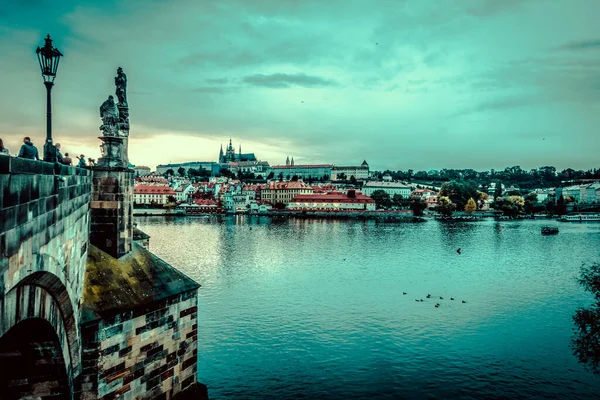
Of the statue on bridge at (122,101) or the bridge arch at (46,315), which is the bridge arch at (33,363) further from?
the statue on bridge at (122,101)

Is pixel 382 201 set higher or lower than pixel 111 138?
lower

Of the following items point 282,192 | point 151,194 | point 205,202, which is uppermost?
point 282,192

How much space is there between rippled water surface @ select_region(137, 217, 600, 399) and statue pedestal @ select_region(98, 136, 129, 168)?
9.99 meters

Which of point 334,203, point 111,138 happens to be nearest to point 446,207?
point 334,203

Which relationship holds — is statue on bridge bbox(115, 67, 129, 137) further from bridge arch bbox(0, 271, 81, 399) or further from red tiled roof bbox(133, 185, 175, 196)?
red tiled roof bbox(133, 185, 175, 196)

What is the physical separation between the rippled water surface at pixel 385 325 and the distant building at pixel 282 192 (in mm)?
109639

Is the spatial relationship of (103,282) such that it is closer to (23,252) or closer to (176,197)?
(23,252)

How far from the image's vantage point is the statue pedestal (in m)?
14.5

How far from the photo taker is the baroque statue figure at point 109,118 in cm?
1441

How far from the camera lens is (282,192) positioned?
170000 mm

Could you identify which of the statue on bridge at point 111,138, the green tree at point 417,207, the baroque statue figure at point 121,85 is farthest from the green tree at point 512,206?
the statue on bridge at point 111,138

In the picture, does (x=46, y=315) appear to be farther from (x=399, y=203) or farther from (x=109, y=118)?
(x=399, y=203)

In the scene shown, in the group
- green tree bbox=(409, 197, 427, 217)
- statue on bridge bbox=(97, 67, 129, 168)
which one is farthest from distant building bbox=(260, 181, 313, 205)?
statue on bridge bbox=(97, 67, 129, 168)

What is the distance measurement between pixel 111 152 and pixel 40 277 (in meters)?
8.76
